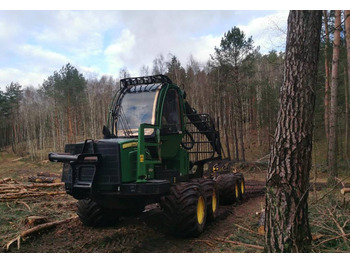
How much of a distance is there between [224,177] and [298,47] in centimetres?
617

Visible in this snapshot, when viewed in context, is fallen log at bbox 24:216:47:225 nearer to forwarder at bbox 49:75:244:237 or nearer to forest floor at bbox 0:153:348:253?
forest floor at bbox 0:153:348:253

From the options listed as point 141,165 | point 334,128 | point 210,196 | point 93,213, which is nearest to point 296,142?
point 141,165

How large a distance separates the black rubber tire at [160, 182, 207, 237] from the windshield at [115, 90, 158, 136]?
5.37 feet

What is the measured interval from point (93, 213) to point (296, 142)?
180 inches

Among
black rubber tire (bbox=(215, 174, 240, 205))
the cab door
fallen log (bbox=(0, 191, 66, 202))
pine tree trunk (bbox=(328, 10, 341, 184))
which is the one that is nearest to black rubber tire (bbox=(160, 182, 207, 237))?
the cab door

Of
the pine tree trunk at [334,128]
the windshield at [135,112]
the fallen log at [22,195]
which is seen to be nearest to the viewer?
the windshield at [135,112]

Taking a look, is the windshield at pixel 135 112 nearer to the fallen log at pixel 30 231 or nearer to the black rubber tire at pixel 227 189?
the fallen log at pixel 30 231

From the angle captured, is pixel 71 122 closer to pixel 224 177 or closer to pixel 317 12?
pixel 224 177

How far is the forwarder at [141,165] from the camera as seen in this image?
554 cm

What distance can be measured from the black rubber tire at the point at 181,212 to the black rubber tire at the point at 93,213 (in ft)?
5.09

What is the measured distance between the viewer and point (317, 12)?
382 cm

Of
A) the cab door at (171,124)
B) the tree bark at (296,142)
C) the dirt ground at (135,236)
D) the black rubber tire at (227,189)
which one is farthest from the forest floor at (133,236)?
the cab door at (171,124)

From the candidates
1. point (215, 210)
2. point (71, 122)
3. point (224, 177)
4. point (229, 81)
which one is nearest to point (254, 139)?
point (229, 81)

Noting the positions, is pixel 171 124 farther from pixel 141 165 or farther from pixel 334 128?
pixel 334 128
